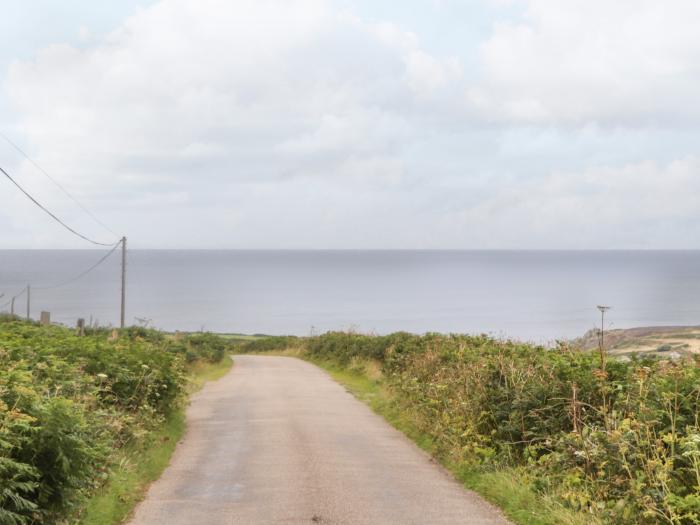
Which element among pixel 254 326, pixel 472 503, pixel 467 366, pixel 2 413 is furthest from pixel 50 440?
pixel 254 326

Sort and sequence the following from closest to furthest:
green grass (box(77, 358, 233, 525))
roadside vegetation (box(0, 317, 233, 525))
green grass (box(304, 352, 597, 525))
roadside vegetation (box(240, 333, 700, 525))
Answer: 1. roadside vegetation (box(0, 317, 233, 525))
2. roadside vegetation (box(240, 333, 700, 525))
3. green grass (box(304, 352, 597, 525))
4. green grass (box(77, 358, 233, 525))

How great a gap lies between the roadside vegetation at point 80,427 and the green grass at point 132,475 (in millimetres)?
19

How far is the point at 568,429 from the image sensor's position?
10359 mm

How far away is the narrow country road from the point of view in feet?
28.5

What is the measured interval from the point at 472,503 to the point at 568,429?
75.2 inches

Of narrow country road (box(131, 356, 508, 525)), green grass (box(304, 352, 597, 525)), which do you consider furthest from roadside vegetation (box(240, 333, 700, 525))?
narrow country road (box(131, 356, 508, 525))

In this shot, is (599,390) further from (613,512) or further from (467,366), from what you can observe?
→ (467,366)

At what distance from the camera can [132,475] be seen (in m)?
10.3

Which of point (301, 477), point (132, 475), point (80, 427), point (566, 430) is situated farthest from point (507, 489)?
point (80, 427)

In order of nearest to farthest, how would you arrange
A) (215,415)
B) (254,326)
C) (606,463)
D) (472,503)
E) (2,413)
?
(2,413), (606,463), (472,503), (215,415), (254,326)

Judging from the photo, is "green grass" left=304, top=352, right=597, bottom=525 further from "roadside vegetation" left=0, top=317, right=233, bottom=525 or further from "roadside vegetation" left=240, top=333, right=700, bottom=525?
"roadside vegetation" left=0, top=317, right=233, bottom=525

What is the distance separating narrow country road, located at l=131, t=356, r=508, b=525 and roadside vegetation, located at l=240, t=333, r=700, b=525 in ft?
1.83

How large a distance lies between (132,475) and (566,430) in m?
6.21

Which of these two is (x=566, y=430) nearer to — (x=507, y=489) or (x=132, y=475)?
(x=507, y=489)
